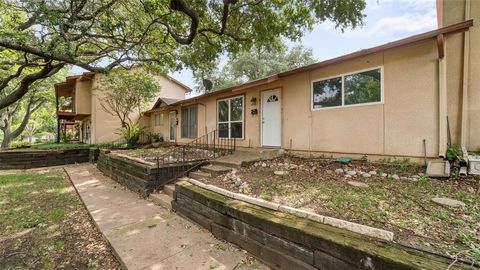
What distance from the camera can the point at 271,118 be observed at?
7.61 metres

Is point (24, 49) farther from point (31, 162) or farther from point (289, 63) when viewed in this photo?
point (289, 63)

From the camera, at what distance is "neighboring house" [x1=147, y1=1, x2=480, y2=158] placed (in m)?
4.56

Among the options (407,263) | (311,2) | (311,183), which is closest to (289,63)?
(311,2)

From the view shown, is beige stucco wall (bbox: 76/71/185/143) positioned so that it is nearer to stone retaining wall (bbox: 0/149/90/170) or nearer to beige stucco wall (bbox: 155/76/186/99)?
beige stucco wall (bbox: 155/76/186/99)

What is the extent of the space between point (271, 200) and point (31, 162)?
13.2 metres

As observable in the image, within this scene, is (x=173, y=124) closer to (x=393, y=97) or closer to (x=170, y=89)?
(x=170, y=89)

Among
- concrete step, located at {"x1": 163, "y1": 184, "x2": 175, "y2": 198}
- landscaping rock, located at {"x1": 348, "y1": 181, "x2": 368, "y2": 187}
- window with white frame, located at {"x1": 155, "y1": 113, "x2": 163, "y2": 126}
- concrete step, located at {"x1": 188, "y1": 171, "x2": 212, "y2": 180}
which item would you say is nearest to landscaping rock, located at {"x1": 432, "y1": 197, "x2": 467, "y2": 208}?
landscaping rock, located at {"x1": 348, "y1": 181, "x2": 368, "y2": 187}

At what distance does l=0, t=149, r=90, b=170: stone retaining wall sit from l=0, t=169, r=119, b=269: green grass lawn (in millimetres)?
5790

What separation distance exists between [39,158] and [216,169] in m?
10.9

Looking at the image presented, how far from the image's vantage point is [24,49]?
5.41 meters

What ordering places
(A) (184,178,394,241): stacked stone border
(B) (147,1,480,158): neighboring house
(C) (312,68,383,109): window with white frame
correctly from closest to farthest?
(A) (184,178,394,241): stacked stone border < (B) (147,1,480,158): neighboring house < (C) (312,68,383,109): window with white frame

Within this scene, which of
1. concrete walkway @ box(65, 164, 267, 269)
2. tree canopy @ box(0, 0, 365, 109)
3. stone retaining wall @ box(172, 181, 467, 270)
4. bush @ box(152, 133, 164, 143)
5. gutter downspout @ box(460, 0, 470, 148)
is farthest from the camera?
bush @ box(152, 133, 164, 143)

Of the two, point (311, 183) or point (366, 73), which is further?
point (366, 73)

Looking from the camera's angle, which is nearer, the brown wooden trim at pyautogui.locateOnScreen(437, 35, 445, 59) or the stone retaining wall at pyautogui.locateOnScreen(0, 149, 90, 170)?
the brown wooden trim at pyautogui.locateOnScreen(437, 35, 445, 59)
